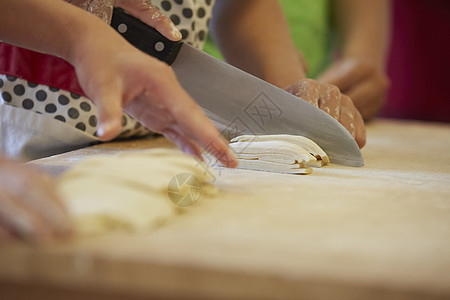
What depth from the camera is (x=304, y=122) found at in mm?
1065

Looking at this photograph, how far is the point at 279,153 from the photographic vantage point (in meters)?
0.96

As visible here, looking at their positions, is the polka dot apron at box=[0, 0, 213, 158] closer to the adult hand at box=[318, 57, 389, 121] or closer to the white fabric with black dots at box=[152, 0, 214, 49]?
the white fabric with black dots at box=[152, 0, 214, 49]

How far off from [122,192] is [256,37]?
1.05 m

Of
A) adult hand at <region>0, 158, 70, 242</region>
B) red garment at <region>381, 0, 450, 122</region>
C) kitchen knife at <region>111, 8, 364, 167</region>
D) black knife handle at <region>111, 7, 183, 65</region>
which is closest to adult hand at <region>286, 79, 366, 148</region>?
kitchen knife at <region>111, 8, 364, 167</region>

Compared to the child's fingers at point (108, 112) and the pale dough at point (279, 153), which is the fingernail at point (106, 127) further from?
the pale dough at point (279, 153)

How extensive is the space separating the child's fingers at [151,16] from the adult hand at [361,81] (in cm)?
94

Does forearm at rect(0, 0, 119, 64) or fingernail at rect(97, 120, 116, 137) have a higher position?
forearm at rect(0, 0, 119, 64)

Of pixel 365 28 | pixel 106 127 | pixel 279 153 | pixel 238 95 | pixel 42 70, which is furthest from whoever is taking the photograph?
pixel 365 28

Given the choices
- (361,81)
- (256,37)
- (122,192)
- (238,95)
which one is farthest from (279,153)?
(361,81)

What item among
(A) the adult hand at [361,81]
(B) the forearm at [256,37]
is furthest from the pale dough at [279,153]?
(A) the adult hand at [361,81]

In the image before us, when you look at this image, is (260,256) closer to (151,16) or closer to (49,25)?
(49,25)

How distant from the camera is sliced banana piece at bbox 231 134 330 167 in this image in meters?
1.02

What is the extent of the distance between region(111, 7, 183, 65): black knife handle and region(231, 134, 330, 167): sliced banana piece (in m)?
0.23

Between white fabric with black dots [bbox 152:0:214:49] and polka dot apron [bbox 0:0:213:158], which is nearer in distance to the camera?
polka dot apron [bbox 0:0:213:158]
